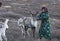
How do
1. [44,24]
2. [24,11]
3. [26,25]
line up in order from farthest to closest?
[24,11] < [26,25] < [44,24]

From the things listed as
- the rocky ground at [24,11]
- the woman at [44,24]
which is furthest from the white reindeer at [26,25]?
the woman at [44,24]

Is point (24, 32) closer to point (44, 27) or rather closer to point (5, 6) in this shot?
point (44, 27)

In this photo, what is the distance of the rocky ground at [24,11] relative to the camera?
13295 millimetres

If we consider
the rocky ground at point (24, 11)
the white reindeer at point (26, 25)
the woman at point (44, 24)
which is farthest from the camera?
the rocky ground at point (24, 11)

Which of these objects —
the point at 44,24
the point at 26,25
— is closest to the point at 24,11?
the point at 26,25

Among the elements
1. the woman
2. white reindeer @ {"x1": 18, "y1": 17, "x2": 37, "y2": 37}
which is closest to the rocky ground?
white reindeer @ {"x1": 18, "y1": 17, "x2": 37, "y2": 37}

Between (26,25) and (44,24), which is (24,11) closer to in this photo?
(26,25)

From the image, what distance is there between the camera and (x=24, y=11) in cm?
2119

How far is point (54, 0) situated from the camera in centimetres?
2478

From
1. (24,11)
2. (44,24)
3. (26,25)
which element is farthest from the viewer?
(24,11)

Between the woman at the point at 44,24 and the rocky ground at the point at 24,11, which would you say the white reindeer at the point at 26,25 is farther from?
the woman at the point at 44,24

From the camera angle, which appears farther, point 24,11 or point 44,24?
point 24,11

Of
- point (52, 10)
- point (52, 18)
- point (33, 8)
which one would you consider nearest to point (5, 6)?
point (33, 8)

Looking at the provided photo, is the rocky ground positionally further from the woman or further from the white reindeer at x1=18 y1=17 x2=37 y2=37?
the woman
